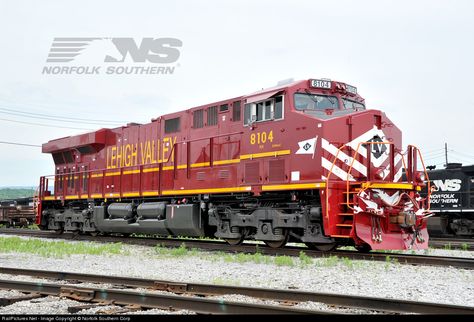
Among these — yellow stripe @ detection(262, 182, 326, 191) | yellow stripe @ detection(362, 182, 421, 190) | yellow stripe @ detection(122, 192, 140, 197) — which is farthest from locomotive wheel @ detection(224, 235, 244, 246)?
yellow stripe @ detection(122, 192, 140, 197)

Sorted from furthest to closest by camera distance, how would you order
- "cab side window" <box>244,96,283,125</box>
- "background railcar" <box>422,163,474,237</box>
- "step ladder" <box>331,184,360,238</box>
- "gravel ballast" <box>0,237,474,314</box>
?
"background railcar" <box>422,163,474,237</box> → "cab side window" <box>244,96,283,125</box> → "step ladder" <box>331,184,360,238</box> → "gravel ballast" <box>0,237,474,314</box>

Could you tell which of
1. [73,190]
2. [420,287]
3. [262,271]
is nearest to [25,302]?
[262,271]

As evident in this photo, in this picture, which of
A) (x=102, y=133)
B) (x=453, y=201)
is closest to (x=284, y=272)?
(x=102, y=133)

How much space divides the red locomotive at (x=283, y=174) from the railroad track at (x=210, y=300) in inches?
177

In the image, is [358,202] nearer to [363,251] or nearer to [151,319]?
[363,251]

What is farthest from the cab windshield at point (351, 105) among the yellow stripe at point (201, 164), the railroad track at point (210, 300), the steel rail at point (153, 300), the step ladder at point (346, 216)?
the steel rail at point (153, 300)

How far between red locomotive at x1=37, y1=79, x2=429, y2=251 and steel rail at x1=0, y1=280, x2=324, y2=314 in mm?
5440

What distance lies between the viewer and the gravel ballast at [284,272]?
22.9 feet

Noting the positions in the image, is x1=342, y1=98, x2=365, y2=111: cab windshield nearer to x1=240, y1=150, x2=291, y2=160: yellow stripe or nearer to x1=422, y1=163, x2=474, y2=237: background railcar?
x1=240, y1=150, x2=291, y2=160: yellow stripe

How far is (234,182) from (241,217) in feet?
2.90

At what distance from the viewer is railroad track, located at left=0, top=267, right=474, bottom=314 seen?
5121 millimetres

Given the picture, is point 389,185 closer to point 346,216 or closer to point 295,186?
point 346,216

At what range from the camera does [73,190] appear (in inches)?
791

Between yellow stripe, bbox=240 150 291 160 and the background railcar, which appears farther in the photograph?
the background railcar
